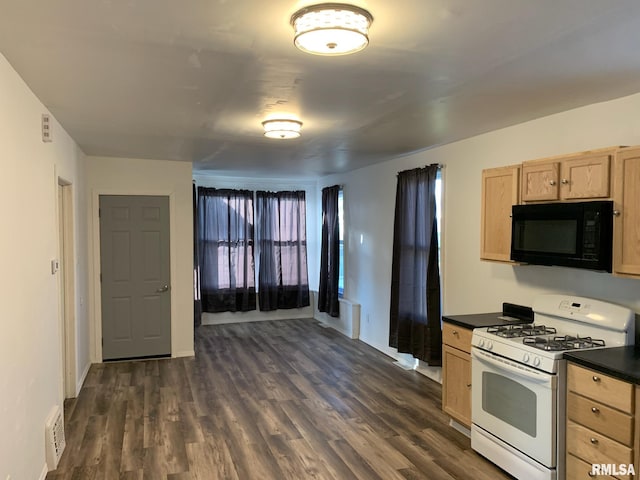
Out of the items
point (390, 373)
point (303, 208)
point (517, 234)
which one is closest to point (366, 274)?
point (390, 373)

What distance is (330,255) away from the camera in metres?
7.48

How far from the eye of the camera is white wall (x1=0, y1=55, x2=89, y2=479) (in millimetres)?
2309

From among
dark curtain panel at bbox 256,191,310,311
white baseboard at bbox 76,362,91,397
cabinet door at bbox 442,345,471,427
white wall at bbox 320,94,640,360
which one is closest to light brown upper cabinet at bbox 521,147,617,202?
white wall at bbox 320,94,640,360

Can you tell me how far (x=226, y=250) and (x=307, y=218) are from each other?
1.59 meters

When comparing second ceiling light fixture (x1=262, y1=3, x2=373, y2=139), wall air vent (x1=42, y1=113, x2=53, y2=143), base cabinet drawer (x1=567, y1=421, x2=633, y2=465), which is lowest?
base cabinet drawer (x1=567, y1=421, x2=633, y2=465)

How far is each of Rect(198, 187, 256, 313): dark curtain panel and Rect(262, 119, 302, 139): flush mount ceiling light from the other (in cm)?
426

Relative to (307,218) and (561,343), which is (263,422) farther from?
(307,218)

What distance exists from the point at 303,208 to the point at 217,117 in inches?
193

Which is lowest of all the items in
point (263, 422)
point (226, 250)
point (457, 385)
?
point (263, 422)

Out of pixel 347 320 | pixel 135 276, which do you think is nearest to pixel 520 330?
pixel 347 320

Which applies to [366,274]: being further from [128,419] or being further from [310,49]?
[310,49]

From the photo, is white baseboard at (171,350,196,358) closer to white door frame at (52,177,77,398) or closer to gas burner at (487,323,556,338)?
white door frame at (52,177,77,398)

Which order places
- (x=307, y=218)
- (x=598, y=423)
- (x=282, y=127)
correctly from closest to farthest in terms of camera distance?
1. (x=598, y=423)
2. (x=282, y=127)
3. (x=307, y=218)

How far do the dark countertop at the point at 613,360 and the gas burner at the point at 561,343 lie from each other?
100 millimetres
